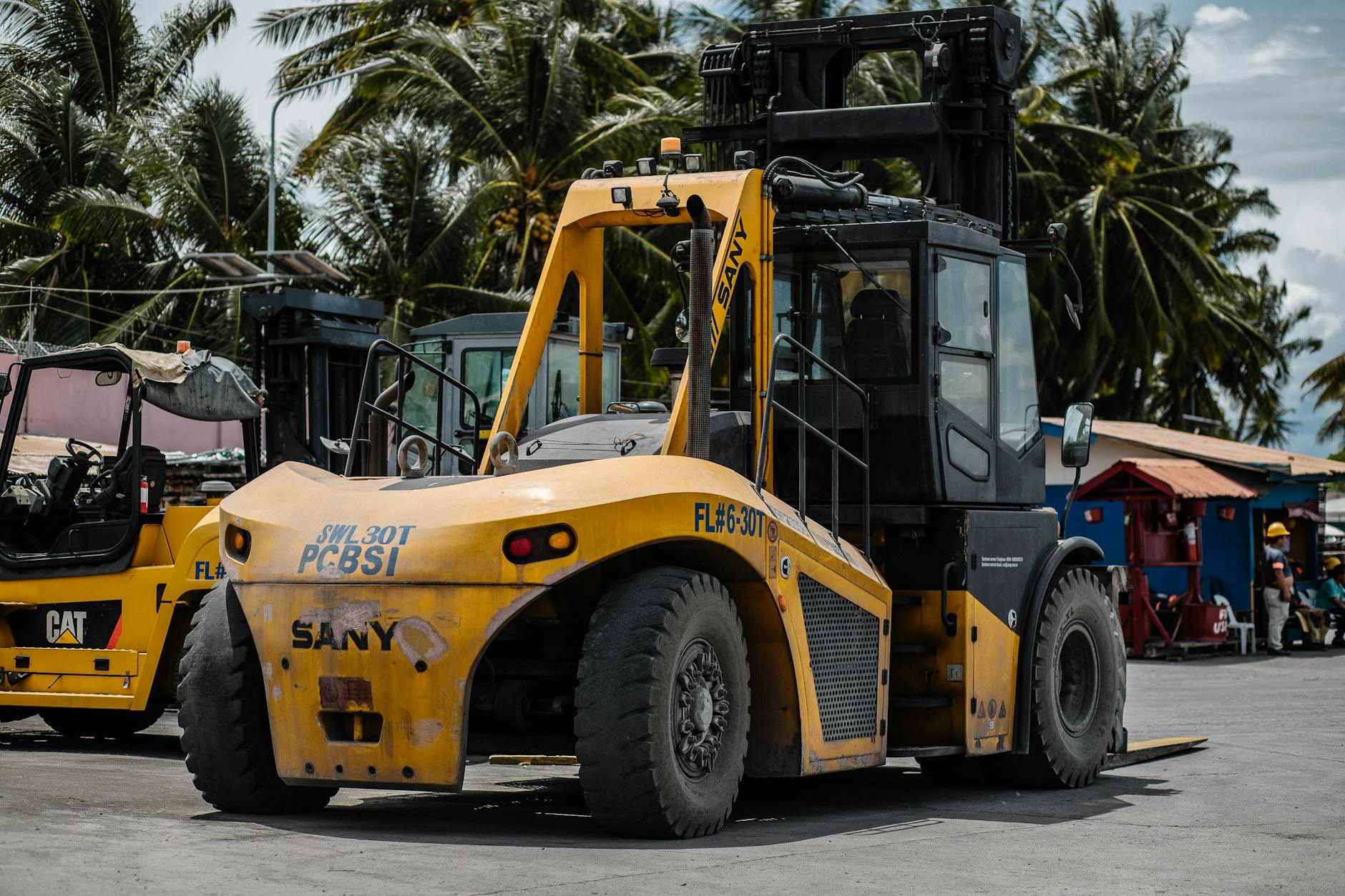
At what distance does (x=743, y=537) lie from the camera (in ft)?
26.8

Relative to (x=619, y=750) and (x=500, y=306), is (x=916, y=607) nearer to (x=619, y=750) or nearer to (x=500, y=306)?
(x=619, y=750)

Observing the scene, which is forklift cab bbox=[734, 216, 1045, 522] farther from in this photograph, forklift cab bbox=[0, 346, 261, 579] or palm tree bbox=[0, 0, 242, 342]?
palm tree bbox=[0, 0, 242, 342]

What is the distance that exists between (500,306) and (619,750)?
26976mm

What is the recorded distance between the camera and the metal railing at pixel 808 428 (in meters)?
8.65

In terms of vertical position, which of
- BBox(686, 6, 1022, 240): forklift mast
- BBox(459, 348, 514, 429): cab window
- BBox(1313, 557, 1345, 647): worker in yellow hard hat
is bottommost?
BBox(1313, 557, 1345, 647): worker in yellow hard hat

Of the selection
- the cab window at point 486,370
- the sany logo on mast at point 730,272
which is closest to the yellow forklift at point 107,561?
the sany logo on mast at point 730,272

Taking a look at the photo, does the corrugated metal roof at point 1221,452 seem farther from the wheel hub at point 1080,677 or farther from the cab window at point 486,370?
the wheel hub at point 1080,677

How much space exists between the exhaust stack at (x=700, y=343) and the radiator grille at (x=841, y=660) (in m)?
0.85

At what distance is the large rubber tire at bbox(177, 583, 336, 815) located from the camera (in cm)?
829

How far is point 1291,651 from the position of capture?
27531 mm

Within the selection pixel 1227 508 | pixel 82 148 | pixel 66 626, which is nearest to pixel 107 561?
pixel 66 626

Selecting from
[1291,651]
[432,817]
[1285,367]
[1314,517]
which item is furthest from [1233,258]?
[432,817]

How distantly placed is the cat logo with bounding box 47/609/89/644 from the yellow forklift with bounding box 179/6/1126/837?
3058mm

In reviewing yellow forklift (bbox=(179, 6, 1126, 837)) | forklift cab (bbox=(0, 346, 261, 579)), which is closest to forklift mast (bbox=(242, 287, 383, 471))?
forklift cab (bbox=(0, 346, 261, 579))
